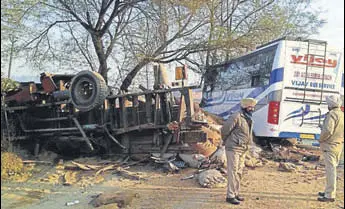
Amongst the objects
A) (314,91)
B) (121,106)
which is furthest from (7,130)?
(314,91)

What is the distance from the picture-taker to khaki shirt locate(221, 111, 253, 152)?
18.5ft

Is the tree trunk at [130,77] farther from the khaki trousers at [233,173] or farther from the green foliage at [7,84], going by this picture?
the khaki trousers at [233,173]

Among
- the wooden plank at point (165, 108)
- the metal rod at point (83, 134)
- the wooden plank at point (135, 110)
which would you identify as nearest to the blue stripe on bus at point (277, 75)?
the wooden plank at point (165, 108)

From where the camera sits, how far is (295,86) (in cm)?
997

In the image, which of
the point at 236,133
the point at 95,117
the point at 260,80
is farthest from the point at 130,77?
the point at 236,133

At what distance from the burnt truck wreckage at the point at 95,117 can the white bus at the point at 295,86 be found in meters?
2.93

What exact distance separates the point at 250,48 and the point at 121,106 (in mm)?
6997

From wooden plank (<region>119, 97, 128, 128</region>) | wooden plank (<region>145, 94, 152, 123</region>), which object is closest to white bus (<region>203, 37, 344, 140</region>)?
wooden plank (<region>145, 94, 152, 123</region>)

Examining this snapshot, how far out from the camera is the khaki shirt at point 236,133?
5.64 m

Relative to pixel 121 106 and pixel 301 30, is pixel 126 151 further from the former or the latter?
pixel 301 30

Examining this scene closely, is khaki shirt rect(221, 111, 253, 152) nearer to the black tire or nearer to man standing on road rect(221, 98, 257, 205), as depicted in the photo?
man standing on road rect(221, 98, 257, 205)

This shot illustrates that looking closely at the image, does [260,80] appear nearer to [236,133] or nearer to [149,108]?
[149,108]

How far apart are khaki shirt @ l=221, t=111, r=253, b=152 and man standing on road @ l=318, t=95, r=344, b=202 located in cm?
123

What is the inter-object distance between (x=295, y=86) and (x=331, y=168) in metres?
4.56
